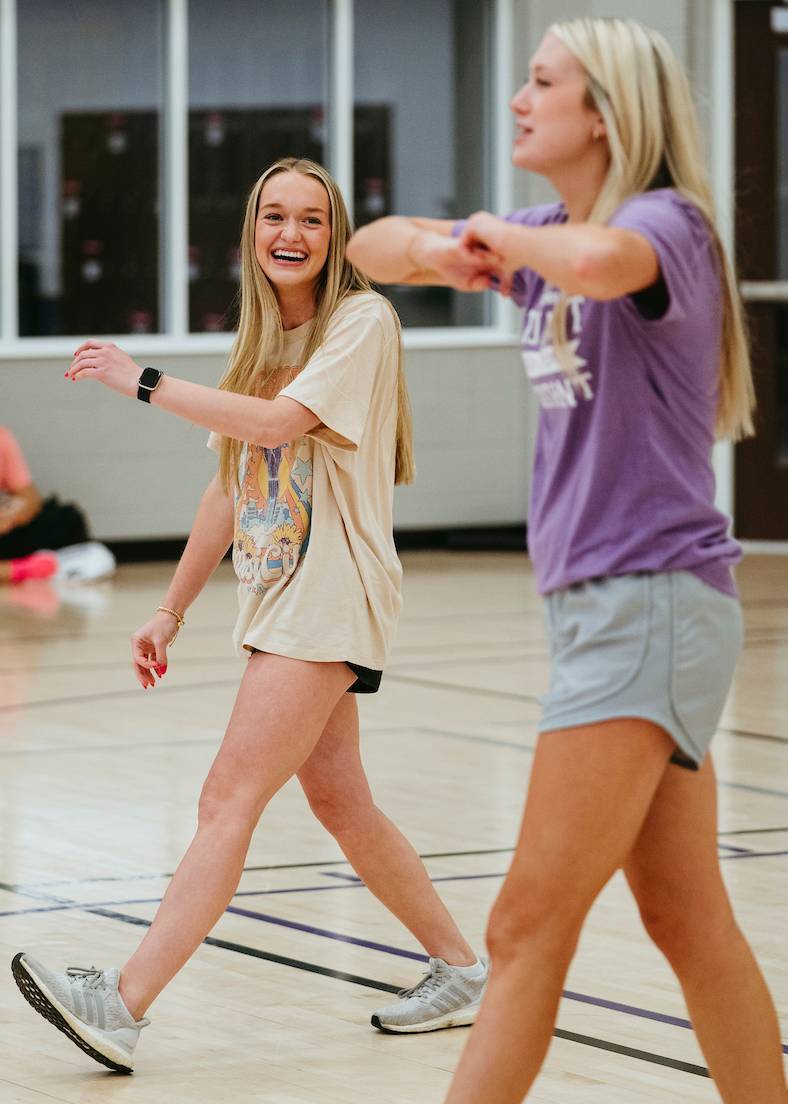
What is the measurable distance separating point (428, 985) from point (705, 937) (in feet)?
3.63

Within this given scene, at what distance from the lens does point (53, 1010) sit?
316 cm

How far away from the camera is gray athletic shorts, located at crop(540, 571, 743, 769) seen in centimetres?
234

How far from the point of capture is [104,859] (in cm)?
478

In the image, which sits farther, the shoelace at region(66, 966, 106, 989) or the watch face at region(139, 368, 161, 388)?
the shoelace at region(66, 966, 106, 989)

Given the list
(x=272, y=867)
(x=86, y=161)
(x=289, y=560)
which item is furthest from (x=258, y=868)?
(x=86, y=161)

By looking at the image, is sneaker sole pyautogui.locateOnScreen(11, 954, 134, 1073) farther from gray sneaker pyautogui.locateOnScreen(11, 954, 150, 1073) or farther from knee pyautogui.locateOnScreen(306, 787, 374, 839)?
knee pyautogui.locateOnScreen(306, 787, 374, 839)

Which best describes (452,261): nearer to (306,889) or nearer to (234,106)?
(306,889)

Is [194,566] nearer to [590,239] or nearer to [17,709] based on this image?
[590,239]

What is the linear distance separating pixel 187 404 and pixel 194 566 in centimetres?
44

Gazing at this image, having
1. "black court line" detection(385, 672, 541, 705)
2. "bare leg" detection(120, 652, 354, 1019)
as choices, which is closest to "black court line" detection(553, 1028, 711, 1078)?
"bare leg" detection(120, 652, 354, 1019)

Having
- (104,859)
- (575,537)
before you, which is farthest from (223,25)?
(575,537)

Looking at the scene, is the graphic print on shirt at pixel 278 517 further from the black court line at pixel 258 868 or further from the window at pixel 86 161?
the window at pixel 86 161

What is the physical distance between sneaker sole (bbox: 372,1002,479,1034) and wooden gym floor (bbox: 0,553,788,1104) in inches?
0.9

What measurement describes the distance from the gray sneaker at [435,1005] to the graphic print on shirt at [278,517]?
78 centimetres
